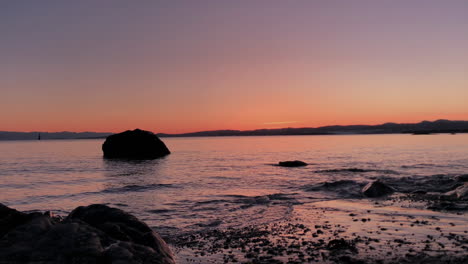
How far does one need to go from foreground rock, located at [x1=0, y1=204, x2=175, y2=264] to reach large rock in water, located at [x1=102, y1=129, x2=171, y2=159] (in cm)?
4189

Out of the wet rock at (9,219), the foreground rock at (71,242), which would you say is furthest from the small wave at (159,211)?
the wet rock at (9,219)

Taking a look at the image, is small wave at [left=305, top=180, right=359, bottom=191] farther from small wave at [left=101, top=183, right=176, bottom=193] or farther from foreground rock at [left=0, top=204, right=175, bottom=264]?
foreground rock at [left=0, top=204, right=175, bottom=264]

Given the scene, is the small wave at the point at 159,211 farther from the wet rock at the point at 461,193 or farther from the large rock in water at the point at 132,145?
the large rock in water at the point at 132,145

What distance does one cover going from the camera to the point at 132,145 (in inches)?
1879

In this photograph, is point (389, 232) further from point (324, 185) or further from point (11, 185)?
point (11, 185)

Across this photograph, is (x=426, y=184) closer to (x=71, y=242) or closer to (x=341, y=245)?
(x=341, y=245)

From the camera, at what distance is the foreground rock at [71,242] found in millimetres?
5137

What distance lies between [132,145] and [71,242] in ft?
144

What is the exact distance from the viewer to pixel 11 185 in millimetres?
23062

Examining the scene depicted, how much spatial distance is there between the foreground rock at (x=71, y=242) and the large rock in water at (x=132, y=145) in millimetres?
41892

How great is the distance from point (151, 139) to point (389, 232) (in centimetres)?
4331

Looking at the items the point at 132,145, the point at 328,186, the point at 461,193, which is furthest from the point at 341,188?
the point at 132,145

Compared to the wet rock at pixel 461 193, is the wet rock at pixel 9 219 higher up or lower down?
higher up

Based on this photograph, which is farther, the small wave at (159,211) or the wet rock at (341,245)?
the small wave at (159,211)
